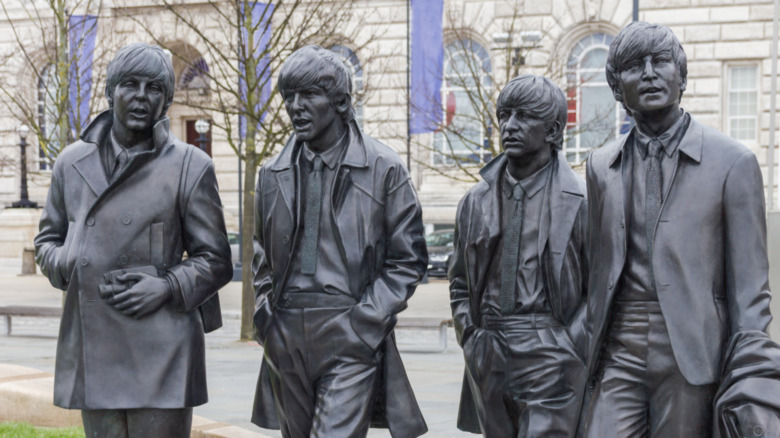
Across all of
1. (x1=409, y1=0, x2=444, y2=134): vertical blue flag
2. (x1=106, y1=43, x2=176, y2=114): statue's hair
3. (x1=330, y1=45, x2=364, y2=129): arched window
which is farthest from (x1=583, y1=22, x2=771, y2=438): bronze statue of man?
(x1=409, y1=0, x2=444, y2=134): vertical blue flag

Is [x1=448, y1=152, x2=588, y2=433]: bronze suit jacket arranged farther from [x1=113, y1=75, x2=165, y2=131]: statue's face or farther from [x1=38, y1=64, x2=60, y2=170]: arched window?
[x1=38, y1=64, x2=60, y2=170]: arched window

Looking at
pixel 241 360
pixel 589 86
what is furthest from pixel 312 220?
pixel 589 86

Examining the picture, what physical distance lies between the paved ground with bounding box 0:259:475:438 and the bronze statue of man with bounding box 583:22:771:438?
15.4 ft

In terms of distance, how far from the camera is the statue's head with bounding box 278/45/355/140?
5969 millimetres

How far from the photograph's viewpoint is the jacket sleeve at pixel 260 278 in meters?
6.04

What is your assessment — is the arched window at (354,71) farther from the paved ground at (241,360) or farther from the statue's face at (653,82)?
the statue's face at (653,82)

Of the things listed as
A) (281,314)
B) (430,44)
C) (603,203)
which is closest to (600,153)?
(603,203)

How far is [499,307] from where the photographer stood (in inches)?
239

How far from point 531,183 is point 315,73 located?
1.21 meters

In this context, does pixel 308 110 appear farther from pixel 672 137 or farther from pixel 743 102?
pixel 743 102

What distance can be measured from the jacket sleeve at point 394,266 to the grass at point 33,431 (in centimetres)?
368

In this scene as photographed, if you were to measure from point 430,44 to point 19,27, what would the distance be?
1665cm

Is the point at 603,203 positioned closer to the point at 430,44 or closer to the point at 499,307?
the point at 499,307

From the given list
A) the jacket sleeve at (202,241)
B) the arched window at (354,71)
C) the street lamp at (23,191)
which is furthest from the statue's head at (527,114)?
the street lamp at (23,191)
